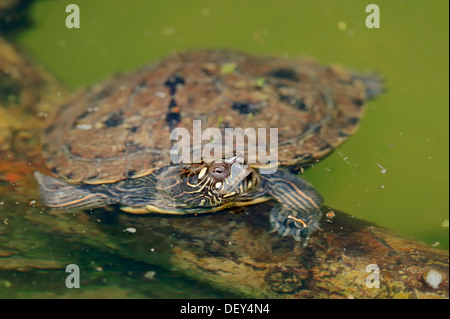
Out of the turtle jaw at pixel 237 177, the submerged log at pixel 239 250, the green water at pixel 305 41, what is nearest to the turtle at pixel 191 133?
the turtle jaw at pixel 237 177

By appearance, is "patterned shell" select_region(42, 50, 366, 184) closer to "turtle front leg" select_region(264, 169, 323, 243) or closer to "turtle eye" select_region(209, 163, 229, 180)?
"turtle front leg" select_region(264, 169, 323, 243)

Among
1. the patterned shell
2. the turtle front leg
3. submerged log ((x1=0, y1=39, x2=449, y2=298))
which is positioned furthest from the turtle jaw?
the patterned shell

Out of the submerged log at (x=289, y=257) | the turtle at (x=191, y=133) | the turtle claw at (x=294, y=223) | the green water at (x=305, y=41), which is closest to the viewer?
the submerged log at (x=289, y=257)

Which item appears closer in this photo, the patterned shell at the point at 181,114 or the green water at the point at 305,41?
the patterned shell at the point at 181,114

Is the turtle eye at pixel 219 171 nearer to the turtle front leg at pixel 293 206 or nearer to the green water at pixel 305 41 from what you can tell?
the turtle front leg at pixel 293 206

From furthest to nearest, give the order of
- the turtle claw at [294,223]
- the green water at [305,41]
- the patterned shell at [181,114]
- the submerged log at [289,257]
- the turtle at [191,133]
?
the green water at [305,41] < the patterned shell at [181,114] < the turtle at [191,133] < the turtle claw at [294,223] < the submerged log at [289,257]

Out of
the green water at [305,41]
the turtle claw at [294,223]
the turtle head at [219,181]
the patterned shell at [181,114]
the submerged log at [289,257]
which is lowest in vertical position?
the submerged log at [289,257]

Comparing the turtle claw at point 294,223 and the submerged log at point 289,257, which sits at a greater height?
the turtle claw at point 294,223

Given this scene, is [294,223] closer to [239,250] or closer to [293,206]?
[293,206]
